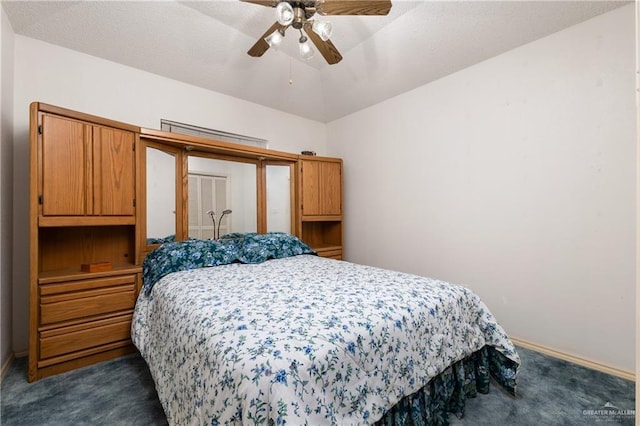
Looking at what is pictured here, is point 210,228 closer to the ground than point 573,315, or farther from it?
farther from it

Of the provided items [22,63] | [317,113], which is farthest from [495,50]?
[22,63]

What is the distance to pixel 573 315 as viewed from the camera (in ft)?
6.81

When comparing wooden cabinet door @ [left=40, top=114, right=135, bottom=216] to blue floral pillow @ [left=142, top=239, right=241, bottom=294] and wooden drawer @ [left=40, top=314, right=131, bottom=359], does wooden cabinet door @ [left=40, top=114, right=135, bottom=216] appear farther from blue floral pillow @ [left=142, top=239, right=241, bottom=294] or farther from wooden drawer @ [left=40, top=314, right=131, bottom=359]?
wooden drawer @ [left=40, top=314, right=131, bottom=359]

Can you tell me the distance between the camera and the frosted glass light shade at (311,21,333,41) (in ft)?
5.52

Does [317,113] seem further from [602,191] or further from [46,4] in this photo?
[602,191]

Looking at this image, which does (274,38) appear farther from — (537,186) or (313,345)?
(537,186)

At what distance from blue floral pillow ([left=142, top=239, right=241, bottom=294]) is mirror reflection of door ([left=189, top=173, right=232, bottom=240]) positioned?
448mm

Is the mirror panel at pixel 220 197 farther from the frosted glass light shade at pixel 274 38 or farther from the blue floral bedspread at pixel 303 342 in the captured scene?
the frosted glass light shade at pixel 274 38

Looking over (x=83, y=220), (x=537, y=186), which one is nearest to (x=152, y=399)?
(x=83, y=220)

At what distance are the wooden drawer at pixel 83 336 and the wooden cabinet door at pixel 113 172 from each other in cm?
85

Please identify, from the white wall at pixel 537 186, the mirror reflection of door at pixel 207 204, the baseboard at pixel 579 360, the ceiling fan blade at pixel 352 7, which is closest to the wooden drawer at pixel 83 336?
the mirror reflection of door at pixel 207 204

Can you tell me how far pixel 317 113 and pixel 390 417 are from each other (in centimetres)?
365

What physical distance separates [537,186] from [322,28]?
2.11 metres

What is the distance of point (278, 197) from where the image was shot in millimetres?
3418
